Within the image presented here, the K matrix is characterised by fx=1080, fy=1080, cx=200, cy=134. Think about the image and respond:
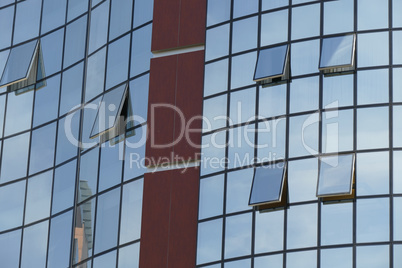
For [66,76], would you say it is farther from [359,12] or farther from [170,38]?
[359,12]

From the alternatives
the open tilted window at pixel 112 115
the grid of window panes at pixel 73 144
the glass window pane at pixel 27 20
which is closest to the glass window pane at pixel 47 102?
the grid of window panes at pixel 73 144

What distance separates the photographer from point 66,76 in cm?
3062

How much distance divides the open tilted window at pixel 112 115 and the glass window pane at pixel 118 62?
0.29 m

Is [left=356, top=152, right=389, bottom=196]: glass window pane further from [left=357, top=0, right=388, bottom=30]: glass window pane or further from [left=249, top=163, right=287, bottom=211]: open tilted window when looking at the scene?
[left=357, top=0, right=388, bottom=30]: glass window pane

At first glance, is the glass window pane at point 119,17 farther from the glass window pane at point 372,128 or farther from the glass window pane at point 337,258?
the glass window pane at point 337,258

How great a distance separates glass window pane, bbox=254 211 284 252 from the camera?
23.6 meters

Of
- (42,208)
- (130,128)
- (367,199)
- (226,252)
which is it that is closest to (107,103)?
(130,128)

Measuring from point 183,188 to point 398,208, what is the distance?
5909 mm

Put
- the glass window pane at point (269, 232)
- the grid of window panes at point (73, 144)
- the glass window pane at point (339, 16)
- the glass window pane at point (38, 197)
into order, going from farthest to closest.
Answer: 1. the glass window pane at point (38, 197)
2. the grid of window panes at point (73, 144)
3. the glass window pane at point (339, 16)
4. the glass window pane at point (269, 232)

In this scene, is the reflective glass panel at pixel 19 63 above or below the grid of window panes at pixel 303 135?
above

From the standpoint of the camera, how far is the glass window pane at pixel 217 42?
2602cm

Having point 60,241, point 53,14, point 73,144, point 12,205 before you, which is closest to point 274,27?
point 73,144

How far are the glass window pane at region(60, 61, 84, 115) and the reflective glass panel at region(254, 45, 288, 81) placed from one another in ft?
21.8

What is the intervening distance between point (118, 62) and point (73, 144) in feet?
8.61
